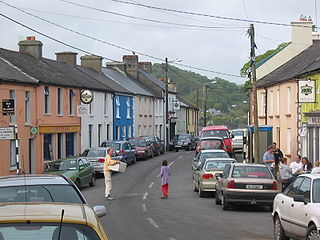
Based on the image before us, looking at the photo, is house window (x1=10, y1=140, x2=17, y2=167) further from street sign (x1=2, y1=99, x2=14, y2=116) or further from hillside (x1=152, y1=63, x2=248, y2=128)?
hillside (x1=152, y1=63, x2=248, y2=128)

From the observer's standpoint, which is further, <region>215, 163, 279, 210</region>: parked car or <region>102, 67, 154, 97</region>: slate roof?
<region>102, 67, 154, 97</region>: slate roof

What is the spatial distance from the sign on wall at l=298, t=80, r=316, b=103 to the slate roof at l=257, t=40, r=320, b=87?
1699 mm

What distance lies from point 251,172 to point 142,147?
31.9 m

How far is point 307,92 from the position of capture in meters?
31.6

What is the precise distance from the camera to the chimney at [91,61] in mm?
61875

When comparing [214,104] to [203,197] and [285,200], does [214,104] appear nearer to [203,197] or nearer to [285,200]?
[203,197]

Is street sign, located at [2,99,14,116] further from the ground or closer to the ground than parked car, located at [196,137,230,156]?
further from the ground

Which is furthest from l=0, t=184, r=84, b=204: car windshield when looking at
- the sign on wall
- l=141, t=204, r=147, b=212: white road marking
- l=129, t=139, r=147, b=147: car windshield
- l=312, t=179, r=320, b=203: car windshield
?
l=129, t=139, r=147, b=147: car windshield

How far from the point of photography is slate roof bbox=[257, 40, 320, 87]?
37031 millimetres

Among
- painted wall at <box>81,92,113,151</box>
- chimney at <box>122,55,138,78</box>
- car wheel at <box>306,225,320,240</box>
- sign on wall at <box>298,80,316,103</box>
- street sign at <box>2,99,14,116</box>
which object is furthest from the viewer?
chimney at <box>122,55,138,78</box>

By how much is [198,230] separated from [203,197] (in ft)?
30.8

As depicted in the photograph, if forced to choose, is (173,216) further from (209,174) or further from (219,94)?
(219,94)

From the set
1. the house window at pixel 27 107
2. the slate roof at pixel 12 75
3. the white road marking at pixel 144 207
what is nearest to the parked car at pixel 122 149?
the house window at pixel 27 107

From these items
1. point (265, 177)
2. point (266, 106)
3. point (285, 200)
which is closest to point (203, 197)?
point (265, 177)
